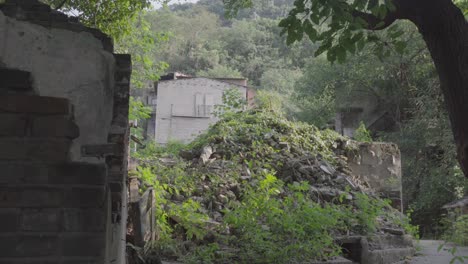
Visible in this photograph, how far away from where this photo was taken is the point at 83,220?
2.18 meters

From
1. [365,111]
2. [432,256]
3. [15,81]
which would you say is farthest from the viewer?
[365,111]

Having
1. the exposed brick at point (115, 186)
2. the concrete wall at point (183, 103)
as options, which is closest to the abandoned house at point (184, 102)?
the concrete wall at point (183, 103)

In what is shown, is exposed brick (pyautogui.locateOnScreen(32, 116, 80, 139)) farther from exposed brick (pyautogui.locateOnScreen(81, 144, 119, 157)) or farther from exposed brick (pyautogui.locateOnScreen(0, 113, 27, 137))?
exposed brick (pyautogui.locateOnScreen(81, 144, 119, 157))

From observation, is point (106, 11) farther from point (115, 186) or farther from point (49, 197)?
point (49, 197)

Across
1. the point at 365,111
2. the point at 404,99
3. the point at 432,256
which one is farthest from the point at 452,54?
the point at 365,111

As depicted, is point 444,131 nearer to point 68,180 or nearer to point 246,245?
point 246,245

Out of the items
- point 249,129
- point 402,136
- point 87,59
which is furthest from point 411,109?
point 87,59

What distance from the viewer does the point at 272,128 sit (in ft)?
35.6

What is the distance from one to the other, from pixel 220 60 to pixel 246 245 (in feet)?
122

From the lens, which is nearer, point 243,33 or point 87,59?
point 87,59

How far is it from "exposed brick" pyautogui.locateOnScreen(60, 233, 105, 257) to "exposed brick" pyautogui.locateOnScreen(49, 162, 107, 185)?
230 millimetres

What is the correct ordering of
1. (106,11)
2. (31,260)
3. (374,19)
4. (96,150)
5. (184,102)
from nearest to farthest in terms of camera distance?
(31,260)
(96,150)
(374,19)
(106,11)
(184,102)

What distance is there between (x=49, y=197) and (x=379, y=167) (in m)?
9.82

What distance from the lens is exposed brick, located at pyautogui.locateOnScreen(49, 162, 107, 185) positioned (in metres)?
2.18
